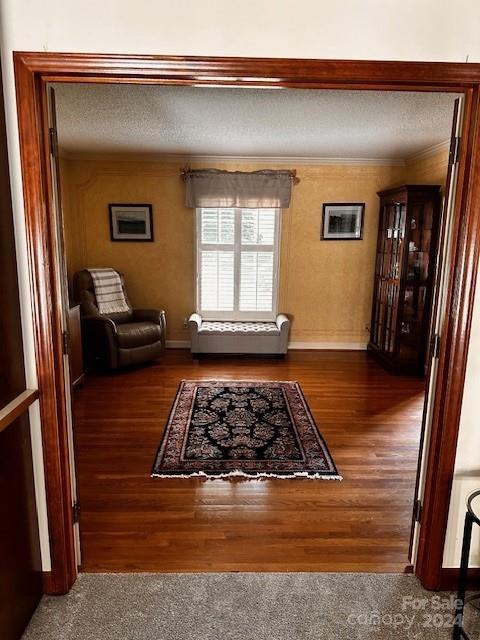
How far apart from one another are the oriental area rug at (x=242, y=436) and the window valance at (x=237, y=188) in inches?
95.5

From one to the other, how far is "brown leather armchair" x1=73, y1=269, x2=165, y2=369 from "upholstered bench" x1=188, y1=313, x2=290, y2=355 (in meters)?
0.44

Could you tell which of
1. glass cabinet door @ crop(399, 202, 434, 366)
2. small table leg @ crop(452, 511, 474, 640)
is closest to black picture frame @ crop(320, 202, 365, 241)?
glass cabinet door @ crop(399, 202, 434, 366)

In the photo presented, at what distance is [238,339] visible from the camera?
17.7 ft

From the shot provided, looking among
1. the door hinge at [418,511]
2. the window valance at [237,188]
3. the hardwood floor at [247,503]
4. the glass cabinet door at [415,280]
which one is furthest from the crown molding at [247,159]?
the door hinge at [418,511]

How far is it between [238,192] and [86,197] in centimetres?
196

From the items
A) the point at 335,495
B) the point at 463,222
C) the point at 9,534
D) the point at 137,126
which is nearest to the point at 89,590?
the point at 9,534

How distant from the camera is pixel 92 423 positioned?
3.61m

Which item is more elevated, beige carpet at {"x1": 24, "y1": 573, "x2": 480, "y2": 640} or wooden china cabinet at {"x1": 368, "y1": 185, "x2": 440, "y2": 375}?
wooden china cabinet at {"x1": 368, "y1": 185, "x2": 440, "y2": 375}

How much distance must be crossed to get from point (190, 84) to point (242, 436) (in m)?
2.52

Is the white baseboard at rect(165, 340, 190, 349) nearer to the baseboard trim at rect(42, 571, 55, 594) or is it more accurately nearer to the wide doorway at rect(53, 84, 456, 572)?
the wide doorway at rect(53, 84, 456, 572)

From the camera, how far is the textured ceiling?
306 centimetres

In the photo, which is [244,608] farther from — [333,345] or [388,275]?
[333,345]

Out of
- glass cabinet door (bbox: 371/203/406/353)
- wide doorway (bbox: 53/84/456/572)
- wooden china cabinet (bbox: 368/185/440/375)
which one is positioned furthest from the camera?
glass cabinet door (bbox: 371/203/406/353)

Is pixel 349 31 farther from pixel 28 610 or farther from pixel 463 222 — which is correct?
pixel 28 610
